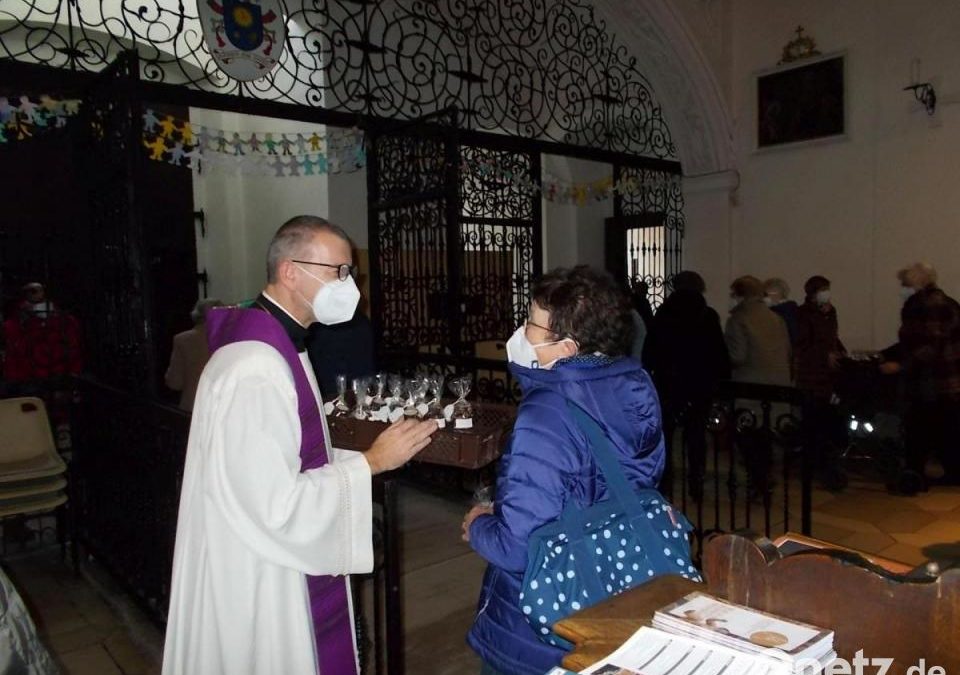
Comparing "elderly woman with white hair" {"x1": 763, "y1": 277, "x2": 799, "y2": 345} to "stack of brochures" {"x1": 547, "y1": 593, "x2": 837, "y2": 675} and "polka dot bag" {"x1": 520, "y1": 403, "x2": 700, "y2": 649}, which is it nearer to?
"polka dot bag" {"x1": 520, "y1": 403, "x2": 700, "y2": 649}

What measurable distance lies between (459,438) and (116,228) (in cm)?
255

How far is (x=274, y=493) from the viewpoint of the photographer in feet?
5.74

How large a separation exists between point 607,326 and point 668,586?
2.06 ft

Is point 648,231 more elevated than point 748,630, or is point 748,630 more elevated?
point 648,231

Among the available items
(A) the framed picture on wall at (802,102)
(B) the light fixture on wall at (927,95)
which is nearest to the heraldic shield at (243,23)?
(A) the framed picture on wall at (802,102)

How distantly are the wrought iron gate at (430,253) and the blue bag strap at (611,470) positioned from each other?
11.0 feet

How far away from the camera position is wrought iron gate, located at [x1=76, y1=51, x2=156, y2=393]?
11.7ft

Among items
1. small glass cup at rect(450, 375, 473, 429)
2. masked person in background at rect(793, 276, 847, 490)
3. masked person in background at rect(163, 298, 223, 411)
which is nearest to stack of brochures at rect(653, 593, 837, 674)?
small glass cup at rect(450, 375, 473, 429)

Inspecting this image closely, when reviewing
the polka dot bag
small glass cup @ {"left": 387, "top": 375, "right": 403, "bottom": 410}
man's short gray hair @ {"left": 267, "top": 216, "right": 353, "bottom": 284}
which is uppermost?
man's short gray hair @ {"left": 267, "top": 216, "right": 353, "bottom": 284}

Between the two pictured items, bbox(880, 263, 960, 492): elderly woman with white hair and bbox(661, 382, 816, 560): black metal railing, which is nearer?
bbox(661, 382, 816, 560): black metal railing

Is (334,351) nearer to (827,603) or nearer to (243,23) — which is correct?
(243,23)

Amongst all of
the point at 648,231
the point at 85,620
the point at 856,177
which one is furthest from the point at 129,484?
the point at 648,231

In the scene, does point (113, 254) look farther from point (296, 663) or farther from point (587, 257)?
point (587, 257)

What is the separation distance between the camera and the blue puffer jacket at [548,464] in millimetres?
1596
